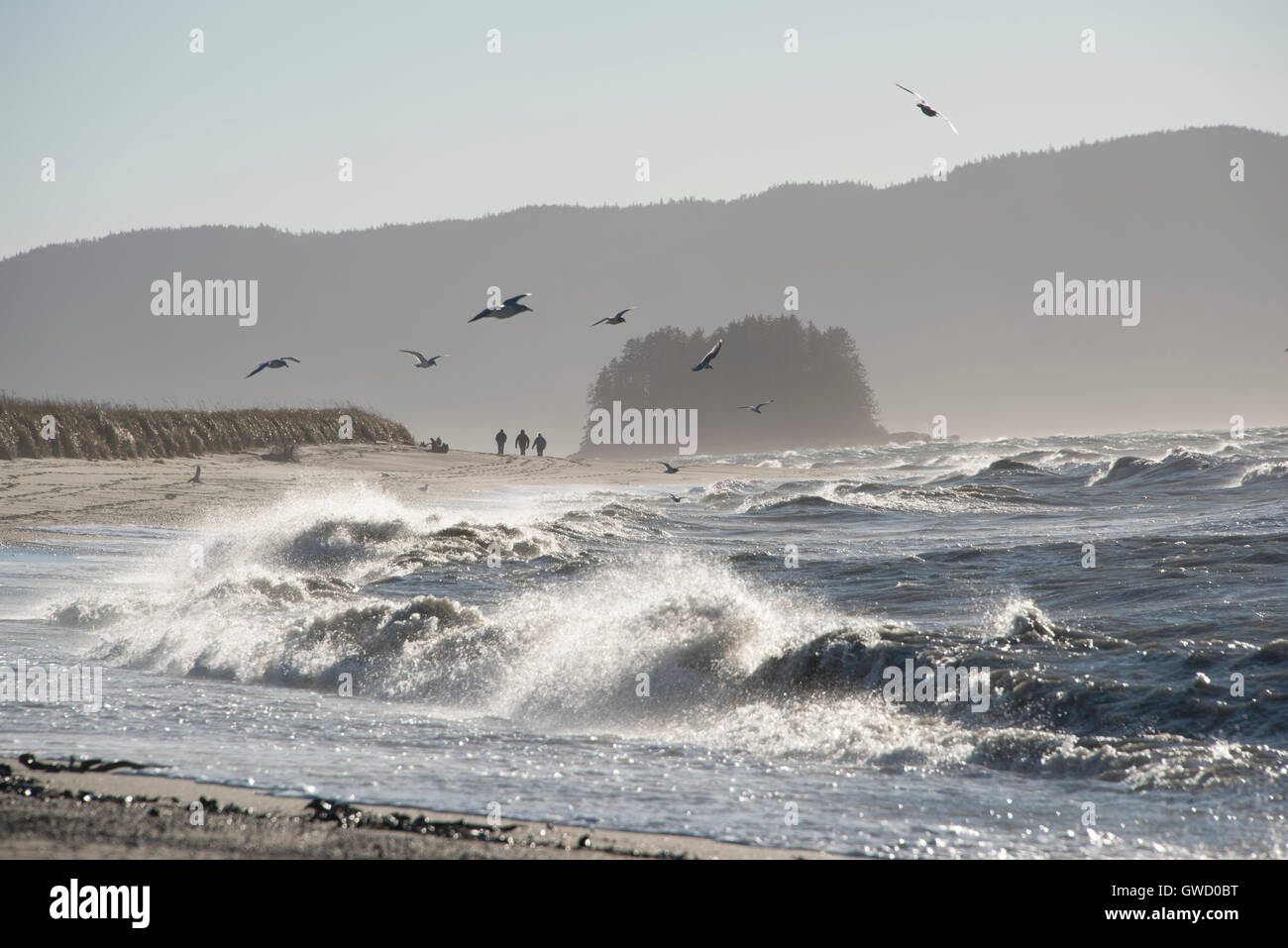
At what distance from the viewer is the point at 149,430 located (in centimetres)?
3094

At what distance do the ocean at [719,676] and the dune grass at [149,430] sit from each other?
354 inches

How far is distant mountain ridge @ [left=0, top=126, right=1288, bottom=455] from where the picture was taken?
6471 inches

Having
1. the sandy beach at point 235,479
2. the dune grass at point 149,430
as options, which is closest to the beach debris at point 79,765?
A: the sandy beach at point 235,479

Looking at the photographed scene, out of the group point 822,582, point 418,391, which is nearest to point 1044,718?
point 822,582

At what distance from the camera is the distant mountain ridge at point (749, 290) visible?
16438 centimetres

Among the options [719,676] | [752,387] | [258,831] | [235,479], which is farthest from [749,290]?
[258,831]

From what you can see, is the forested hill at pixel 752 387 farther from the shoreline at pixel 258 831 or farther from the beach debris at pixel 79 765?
the shoreline at pixel 258 831

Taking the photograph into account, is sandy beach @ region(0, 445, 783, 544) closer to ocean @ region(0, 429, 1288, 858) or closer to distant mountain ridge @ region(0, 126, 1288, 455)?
ocean @ region(0, 429, 1288, 858)

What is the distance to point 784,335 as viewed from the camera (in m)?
92.2

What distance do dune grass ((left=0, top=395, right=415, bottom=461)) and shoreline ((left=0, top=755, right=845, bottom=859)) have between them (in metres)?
23.4

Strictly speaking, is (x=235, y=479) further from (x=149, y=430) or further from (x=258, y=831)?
(x=258, y=831)
